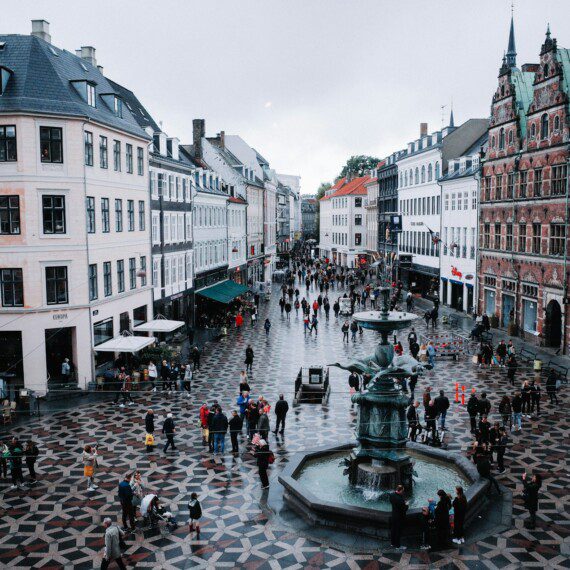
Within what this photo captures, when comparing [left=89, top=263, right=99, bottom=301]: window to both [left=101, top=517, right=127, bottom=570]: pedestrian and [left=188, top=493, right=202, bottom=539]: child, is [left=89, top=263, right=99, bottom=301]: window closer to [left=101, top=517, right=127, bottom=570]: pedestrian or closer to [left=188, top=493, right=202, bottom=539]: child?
[left=188, top=493, right=202, bottom=539]: child

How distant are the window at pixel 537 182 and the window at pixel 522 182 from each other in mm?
1294

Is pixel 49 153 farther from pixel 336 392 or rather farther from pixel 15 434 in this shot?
pixel 336 392

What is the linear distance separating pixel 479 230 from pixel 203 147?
30.1m

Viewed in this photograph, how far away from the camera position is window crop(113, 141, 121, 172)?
33.1 m

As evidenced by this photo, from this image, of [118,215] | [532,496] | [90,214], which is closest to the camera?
[532,496]

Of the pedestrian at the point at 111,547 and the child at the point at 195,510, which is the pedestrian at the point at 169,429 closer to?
the child at the point at 195,510

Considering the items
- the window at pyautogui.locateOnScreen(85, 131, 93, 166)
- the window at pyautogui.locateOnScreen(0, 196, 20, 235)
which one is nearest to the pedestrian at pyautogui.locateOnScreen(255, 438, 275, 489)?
the window at pyautogui.locateOnScreen(0, 196, 20, 235)

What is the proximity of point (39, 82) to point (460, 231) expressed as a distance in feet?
123

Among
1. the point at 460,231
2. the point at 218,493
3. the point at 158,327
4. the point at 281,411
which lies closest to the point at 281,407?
the point at 281,411

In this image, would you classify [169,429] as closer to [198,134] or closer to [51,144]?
[51,144]

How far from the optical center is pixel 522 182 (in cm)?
4056

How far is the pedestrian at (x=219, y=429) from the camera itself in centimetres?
2011

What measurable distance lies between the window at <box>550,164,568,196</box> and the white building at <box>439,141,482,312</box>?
39.6ft

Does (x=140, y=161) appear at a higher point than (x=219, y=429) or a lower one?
higher
